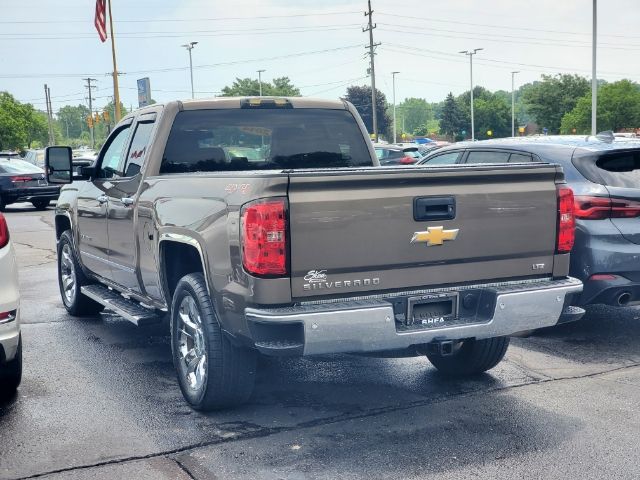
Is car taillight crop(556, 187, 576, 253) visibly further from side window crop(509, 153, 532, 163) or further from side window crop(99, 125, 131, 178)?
side window crop(99, 125, 131, 178)

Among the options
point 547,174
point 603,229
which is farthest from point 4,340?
point 603,229

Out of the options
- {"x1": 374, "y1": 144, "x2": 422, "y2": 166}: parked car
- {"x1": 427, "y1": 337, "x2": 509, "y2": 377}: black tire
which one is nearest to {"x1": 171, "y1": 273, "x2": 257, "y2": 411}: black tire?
{"x1": 427, "y1": 337, "x2": 509, "y2": 377}: black tire

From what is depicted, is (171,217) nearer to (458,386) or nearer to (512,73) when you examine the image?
(458,386)

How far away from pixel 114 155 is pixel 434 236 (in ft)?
12.1

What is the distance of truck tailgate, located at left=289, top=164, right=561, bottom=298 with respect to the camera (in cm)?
439

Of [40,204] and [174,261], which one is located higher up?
[174,261]

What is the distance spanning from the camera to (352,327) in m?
4.38

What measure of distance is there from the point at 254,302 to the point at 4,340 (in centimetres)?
171

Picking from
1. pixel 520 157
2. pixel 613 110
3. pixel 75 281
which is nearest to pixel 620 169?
pixel 520 157

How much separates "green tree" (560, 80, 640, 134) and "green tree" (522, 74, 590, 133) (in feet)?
40.1

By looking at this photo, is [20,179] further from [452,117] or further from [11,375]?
[452,117]

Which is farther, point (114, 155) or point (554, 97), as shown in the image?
point (554, 97)

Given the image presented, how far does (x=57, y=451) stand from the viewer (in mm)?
4582

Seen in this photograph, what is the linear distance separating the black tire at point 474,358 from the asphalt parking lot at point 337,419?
9 centimetres
